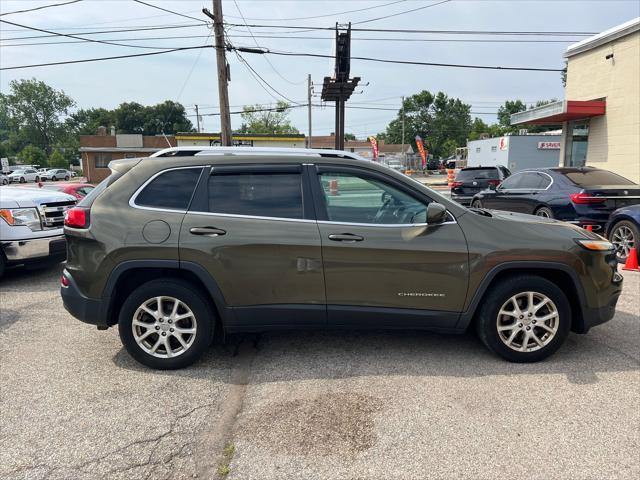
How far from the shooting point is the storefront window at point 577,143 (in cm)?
1670

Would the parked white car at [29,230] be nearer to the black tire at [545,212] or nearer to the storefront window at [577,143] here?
the black tire at [545,212]

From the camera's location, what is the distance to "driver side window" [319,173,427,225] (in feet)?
12.3

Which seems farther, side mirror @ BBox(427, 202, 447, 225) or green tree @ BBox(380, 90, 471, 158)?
green tree @ BBox(380, 90, 471, 158)

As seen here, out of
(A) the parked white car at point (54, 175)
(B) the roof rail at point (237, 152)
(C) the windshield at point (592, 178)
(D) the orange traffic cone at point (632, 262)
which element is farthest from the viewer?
(A) the parked white car at point (54, 175)

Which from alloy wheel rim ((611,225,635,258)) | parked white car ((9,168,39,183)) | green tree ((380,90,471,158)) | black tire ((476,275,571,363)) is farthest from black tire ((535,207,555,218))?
green tree ((380,90,471,158))

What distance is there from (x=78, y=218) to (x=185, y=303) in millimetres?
1146

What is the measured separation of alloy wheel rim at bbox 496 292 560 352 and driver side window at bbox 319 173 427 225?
1.04 m

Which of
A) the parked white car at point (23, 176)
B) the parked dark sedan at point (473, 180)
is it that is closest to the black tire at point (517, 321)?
the parked dark sedan at point (473, 180)

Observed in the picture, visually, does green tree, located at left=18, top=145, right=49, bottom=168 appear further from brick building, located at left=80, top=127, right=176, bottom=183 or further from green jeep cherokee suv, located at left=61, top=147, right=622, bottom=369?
green jeep cherokee suv, located at left=61, top=147, right=622, bottom=369

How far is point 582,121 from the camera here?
1664 cm

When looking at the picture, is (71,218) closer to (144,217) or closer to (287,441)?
(144,217)

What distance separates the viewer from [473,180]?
14.9 meters

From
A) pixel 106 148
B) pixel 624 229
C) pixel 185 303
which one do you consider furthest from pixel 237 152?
pixel 106 148

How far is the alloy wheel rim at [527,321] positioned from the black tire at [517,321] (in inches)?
0.8
